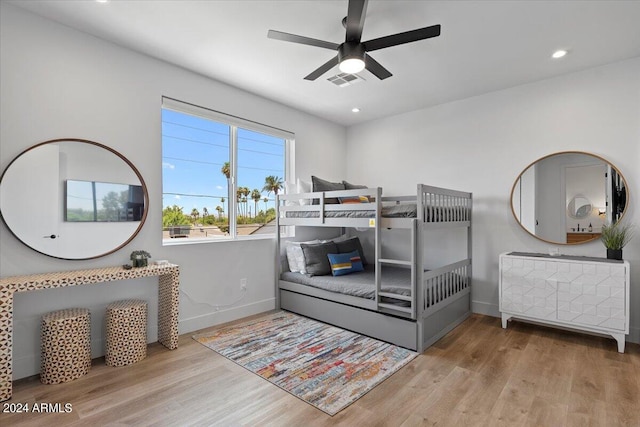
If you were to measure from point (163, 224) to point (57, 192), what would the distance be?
0.86 m

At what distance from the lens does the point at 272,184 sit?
418cm

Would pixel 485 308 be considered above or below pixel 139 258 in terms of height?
below

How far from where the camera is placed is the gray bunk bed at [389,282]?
2.84m

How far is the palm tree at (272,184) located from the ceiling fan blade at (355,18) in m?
2.29

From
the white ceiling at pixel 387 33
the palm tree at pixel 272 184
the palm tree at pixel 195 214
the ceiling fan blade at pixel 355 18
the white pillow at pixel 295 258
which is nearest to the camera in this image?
the ceiling fan blade at pixel 355 18

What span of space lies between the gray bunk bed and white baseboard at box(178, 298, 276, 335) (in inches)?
7.9

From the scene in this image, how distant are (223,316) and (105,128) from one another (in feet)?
7.05

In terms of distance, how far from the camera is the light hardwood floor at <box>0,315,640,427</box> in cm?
188

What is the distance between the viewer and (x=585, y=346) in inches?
114

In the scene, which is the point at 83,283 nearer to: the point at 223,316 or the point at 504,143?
the point at 223,316

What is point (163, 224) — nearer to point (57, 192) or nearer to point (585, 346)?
point (57, 192)

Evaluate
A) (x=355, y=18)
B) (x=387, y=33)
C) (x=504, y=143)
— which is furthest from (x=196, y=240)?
(x=504, y=143)

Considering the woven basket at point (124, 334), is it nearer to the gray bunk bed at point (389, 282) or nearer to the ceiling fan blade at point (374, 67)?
the gray bunk bed at point (389, 282)

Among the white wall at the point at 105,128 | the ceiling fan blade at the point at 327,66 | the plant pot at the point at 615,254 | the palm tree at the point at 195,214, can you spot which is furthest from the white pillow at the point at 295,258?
the plant pot at the point at 615,254
